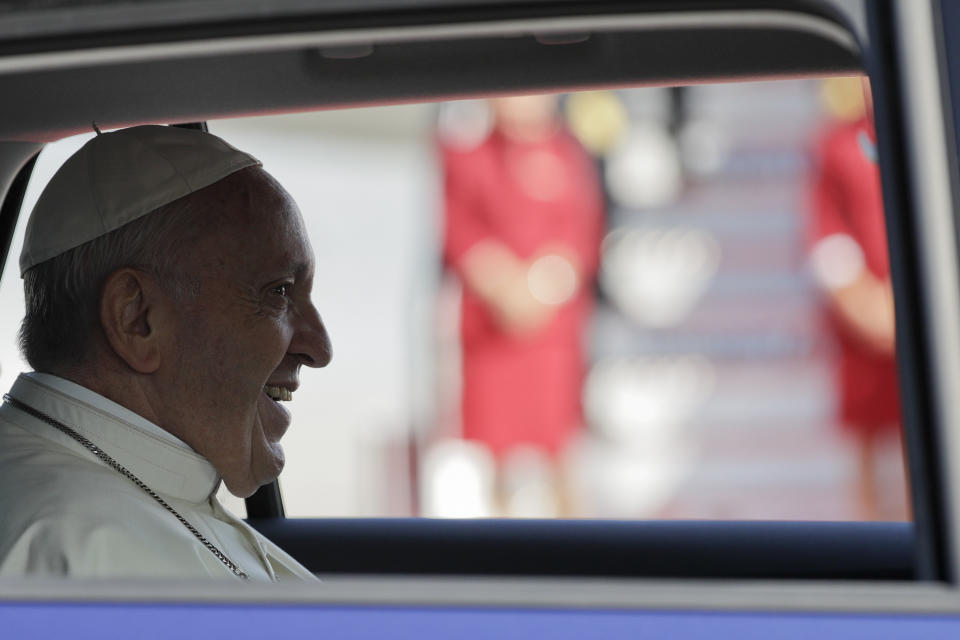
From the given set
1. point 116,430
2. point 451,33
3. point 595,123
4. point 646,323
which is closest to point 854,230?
point 595,123

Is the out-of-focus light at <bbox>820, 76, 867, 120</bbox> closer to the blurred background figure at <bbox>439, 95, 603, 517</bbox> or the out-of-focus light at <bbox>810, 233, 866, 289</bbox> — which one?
the out-of-focus light at <bbox>810, 233, 866, 289</bbox>

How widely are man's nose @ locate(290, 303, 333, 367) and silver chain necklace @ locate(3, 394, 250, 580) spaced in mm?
456

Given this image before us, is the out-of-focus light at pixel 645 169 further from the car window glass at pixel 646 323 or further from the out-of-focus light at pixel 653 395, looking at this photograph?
the out-of-focus light at pixel 653 395

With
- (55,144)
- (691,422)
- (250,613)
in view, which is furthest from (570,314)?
(250,613)

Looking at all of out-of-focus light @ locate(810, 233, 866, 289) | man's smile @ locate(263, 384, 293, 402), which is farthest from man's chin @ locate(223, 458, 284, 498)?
out-of-focus light @ locate(810, 233, 866, 289)

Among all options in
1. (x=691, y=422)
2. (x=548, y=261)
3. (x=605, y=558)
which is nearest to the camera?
(x=605, y=558)

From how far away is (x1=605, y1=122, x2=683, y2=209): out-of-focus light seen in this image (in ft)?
25.8

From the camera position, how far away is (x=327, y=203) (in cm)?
1268

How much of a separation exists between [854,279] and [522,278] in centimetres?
177

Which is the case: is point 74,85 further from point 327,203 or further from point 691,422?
point 327,203

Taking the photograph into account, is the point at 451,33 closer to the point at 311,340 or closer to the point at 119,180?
the point at 119,180

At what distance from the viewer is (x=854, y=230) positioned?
700cm

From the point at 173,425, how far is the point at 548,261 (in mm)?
5137

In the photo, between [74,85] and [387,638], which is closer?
[387,638]
